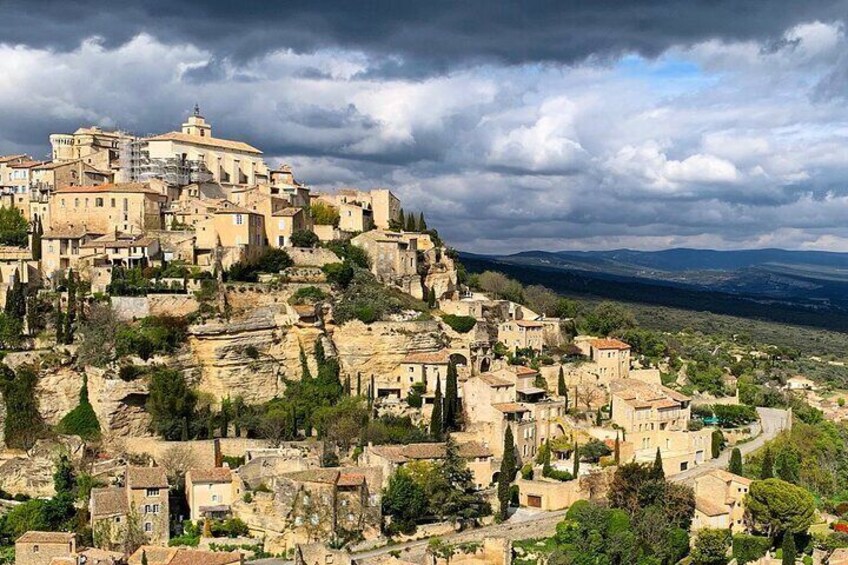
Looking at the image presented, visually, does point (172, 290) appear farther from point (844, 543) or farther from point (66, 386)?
point (844, 543)

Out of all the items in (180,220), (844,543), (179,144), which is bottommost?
(844,543)

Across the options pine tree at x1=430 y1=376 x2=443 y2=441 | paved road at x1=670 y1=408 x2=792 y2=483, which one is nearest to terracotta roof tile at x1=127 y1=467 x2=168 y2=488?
pine tree at x1=430 y1=376 x2=443 y2=441

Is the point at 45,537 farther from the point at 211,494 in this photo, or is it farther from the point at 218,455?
the point at 218,455

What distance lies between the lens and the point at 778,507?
43875 mm

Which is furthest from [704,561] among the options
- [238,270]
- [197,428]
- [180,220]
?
[180,220]

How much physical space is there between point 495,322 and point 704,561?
2483cm

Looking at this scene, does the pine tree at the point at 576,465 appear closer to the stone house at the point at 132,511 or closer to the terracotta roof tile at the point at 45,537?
the stone house at the point at 132,511

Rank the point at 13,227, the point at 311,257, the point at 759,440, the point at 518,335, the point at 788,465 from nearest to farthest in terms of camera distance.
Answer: the point at 788,465
the point at 759,440
the point at 518,335
the point at 311,257
the point at 13,227

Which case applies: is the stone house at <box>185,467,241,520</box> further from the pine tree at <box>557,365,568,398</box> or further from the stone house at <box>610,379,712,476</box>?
the stone house at <box>610,379,712,476</box>

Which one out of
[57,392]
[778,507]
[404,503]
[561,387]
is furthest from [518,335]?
[57,392]

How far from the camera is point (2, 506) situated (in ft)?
144

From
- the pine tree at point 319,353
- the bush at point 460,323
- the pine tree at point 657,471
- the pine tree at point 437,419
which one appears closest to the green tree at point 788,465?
the pine tree at point 657,471

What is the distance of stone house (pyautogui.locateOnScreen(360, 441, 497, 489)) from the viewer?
4450 cm

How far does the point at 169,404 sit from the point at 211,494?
7.68 m
